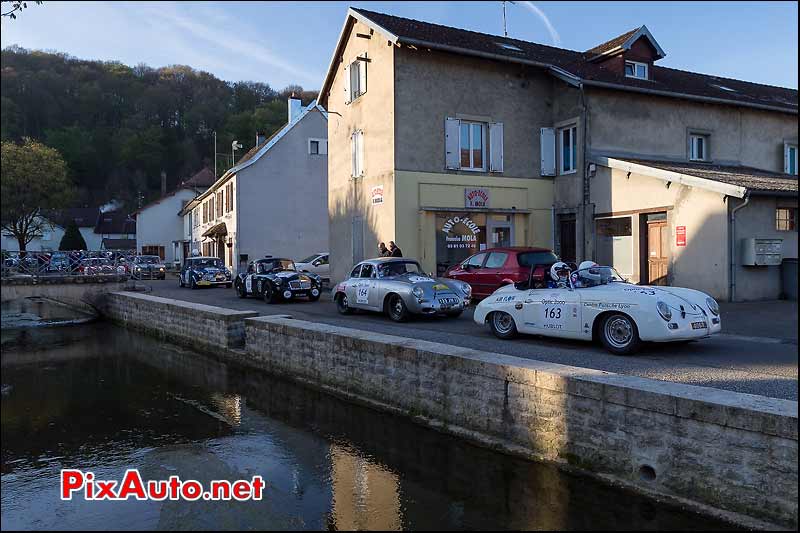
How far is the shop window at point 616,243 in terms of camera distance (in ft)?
62.0

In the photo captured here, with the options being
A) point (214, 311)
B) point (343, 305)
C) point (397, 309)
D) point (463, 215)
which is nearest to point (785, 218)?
point (463, 215)

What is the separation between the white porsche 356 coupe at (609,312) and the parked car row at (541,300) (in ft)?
0.04

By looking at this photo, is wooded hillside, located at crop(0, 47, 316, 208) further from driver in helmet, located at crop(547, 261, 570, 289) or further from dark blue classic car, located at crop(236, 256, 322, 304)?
dark blue classic car, located at crop(236, 256, 322, 304)

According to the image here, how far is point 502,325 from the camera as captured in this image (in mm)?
10836

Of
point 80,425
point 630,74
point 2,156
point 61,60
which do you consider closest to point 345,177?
point 630,74

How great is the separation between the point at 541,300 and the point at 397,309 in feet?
14.6

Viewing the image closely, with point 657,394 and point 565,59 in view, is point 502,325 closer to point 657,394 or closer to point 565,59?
point 657,394

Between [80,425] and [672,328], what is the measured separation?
787cm

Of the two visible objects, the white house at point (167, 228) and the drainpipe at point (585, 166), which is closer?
the drainpipe at point (585, 166)

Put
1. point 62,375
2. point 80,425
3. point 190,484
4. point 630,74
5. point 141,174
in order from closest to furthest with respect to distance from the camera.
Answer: point 190,484, point 80,425, point 141,174, point 62,375, point 630,74

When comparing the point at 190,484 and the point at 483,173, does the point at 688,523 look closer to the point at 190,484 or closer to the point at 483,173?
the point at 190,484

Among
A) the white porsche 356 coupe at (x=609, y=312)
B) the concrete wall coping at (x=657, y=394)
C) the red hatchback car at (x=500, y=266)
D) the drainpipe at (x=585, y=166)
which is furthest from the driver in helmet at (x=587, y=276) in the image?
the drainpipe at (x=585, y=166)

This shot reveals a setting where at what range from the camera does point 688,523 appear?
4.92 metres

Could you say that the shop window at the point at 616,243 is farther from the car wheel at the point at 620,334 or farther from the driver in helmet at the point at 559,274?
the car wheel at the point at 620,334
